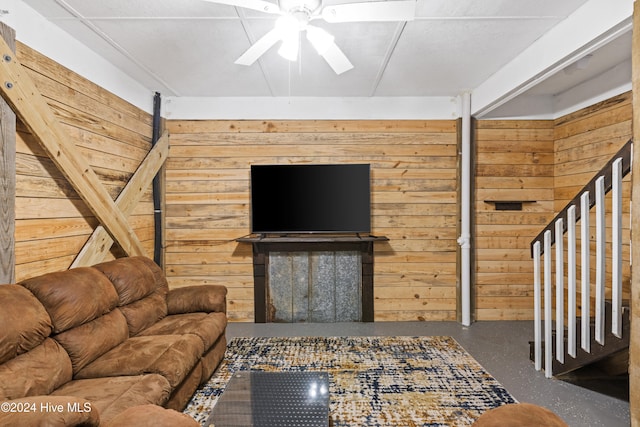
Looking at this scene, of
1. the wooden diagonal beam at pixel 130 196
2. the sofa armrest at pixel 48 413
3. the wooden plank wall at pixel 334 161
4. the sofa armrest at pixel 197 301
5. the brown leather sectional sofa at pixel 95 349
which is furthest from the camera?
the wooden plank wall at pixel 334 161

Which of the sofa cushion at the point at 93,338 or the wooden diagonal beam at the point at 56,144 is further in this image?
the wooden diagonal beam at the point at 56,144

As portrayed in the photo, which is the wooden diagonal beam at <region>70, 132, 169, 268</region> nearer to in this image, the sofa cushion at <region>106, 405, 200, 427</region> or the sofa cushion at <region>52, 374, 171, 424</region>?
the sofa cushion at <region>52, 374, 171, 424</region>

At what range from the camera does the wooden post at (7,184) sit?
2.18 m

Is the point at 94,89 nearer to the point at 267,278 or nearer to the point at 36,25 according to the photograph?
the point at 36,25

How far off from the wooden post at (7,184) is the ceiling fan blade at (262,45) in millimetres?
1394

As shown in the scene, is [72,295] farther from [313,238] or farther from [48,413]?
[313,238]

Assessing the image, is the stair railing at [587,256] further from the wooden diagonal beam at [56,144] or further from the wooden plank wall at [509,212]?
the wooden diagonal beam at [56,144]

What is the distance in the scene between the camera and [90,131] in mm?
3088

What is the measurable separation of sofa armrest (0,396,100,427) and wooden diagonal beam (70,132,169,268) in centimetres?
176

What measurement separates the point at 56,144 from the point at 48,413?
198cm

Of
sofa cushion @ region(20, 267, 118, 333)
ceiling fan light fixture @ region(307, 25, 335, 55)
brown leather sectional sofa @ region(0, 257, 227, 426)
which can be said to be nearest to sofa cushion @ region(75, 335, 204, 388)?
brown leather sectional sofa @ region(0, 257, 227, 426)

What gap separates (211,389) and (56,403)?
1476mm

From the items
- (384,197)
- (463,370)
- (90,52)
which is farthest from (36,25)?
(463,370)

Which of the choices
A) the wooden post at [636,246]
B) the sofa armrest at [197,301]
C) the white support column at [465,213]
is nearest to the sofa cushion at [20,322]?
the sofa armrest at [197,301]
